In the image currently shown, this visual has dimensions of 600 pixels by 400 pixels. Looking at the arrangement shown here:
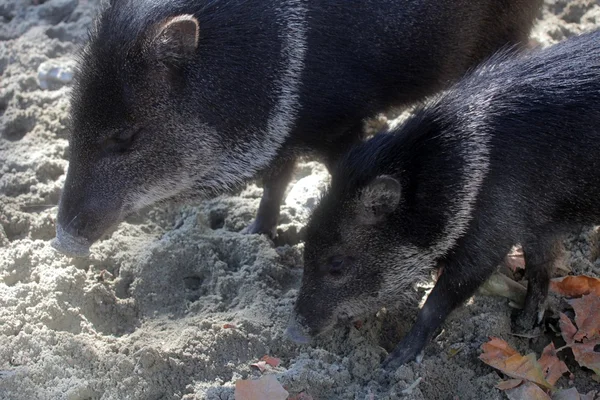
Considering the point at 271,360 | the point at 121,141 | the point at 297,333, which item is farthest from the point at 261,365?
the point at 121,141

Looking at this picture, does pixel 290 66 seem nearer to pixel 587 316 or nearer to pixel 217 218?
pixel 217 218

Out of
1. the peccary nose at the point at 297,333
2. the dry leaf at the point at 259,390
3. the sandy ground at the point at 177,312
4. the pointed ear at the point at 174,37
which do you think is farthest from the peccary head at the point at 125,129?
the dry leaf at the point at 259,390

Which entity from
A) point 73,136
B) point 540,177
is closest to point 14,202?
Answer: point 73,136

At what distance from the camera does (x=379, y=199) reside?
3039 millimetres

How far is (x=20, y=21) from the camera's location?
5121 mm

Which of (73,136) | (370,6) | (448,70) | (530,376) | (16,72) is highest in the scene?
(370,6)

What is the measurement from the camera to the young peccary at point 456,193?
3.08 meters

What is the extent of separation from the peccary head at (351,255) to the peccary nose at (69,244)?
905 millimetres

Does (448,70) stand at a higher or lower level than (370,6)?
lower

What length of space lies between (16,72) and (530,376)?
133 inches

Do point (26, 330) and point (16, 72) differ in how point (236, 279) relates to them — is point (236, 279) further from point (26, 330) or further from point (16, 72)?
point (16, 72)

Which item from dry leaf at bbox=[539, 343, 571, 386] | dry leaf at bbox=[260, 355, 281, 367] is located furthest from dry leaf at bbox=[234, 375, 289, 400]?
dry leaf at bbox=[539, 343, 571, 386]

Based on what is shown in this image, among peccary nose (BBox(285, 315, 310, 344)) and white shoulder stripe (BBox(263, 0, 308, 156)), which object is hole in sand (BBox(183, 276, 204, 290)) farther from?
white shoulder stripe (BBox(263, 0, 308, 156))

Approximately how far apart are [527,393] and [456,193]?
79cm
